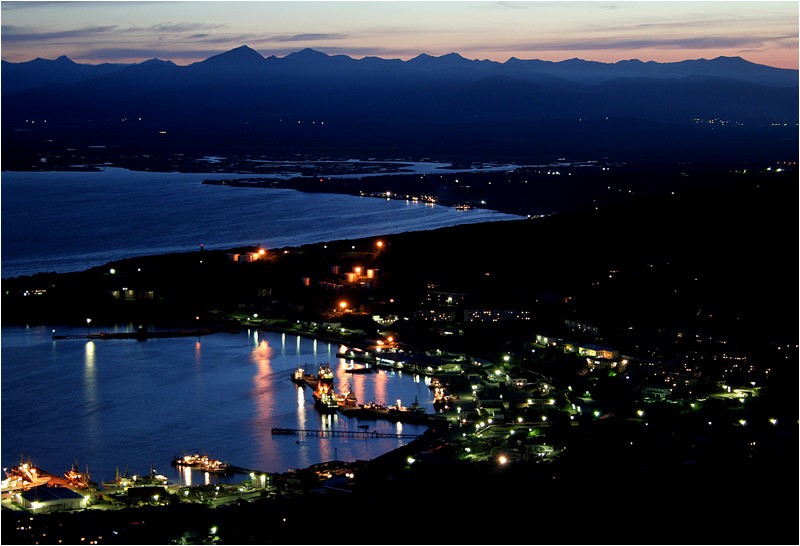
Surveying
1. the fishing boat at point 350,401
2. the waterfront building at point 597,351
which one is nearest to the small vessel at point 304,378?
the fishing boat at point 350,401

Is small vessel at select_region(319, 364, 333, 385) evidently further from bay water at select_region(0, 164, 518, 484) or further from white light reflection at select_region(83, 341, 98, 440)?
white light reflection at select_region(83, 341, 98, 440)

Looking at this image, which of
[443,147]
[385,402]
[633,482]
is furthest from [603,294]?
[443,147]

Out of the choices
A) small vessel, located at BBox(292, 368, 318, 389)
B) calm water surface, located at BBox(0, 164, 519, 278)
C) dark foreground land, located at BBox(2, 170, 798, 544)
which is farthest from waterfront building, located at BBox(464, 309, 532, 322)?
calm water surface, located at BBox(0, 164, 519, 278)

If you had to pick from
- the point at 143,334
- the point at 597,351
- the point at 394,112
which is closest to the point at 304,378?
the point at 597,351

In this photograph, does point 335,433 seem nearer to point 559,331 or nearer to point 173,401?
point 173,401

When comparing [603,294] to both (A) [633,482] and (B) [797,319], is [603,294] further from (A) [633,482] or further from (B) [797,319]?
(A) [633,482]
